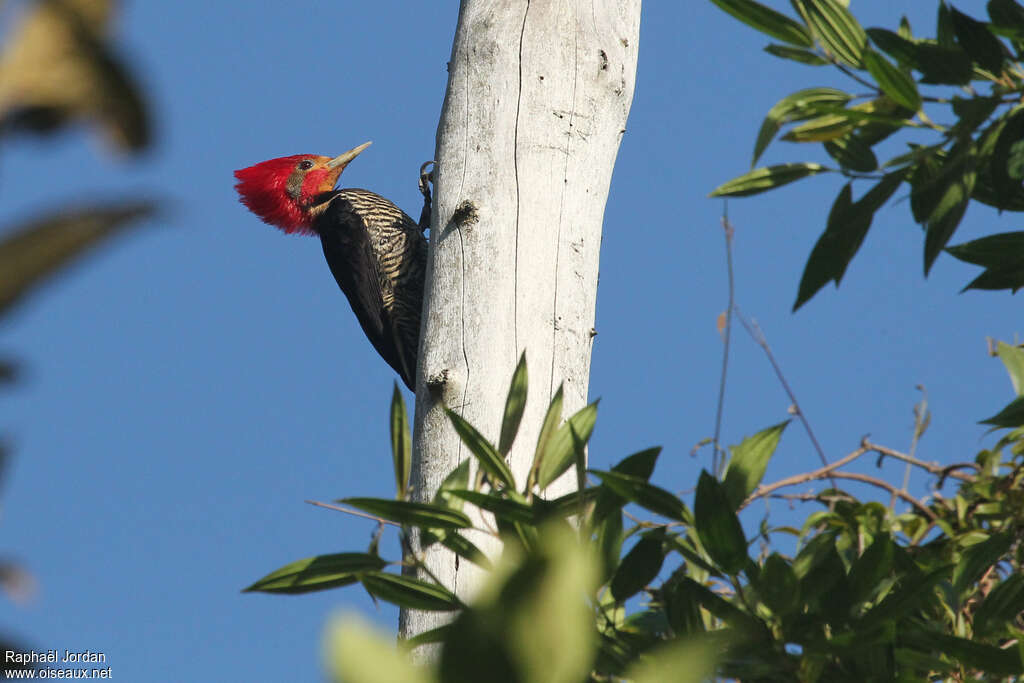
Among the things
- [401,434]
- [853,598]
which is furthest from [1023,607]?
[401,434]

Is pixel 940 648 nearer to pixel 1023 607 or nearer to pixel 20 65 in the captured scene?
pixel 1023 607

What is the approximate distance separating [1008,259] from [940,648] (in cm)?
62

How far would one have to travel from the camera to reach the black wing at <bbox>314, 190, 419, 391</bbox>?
5.17 m

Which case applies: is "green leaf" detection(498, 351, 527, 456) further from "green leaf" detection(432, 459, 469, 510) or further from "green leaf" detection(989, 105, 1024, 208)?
"green leaf" detection(989, 105, 1024, 208)

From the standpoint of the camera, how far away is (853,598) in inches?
50.2

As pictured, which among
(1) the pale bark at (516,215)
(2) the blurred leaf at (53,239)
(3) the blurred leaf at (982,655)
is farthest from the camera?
(1) the pale bark at (516,215)

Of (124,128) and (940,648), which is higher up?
(124,128)

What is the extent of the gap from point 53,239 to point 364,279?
16.2 feet

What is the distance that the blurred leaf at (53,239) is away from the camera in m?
0.31

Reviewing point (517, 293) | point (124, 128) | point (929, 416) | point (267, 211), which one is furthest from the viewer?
point (267, 211)

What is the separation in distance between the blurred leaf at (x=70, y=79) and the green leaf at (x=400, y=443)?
36.5 inches

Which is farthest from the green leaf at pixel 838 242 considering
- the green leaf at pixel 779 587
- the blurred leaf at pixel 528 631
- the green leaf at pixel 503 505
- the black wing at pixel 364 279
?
the black wing at pixel 364 279

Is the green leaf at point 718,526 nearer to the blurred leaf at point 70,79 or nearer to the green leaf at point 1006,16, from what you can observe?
the green leaf at point 1006,16

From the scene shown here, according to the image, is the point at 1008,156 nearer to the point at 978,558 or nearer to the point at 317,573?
the point at 978,558
